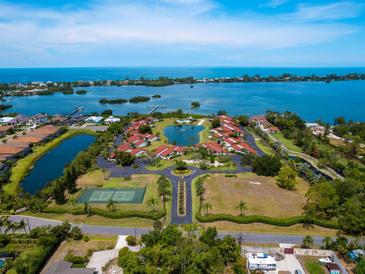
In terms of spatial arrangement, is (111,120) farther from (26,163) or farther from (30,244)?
(30,244)

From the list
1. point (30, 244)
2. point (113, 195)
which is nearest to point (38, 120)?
point (113, 195)

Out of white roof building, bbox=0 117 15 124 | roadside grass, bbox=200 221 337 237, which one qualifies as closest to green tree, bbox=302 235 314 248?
roadside grass, bbox=200 221 337 237

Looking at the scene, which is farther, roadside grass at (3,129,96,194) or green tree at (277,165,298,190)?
roadside grass at (3,129,96,194)

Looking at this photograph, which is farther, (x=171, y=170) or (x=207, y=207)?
(x=171, y=170)

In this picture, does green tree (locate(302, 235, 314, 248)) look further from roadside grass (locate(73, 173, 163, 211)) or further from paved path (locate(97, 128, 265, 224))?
roadside grass (locate(73, 173, 163, 211))

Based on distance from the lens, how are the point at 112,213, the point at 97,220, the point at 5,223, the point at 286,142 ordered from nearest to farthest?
the point at 5,223 → the point at 97,220 → the point at 112,213 → the point at 286,142
